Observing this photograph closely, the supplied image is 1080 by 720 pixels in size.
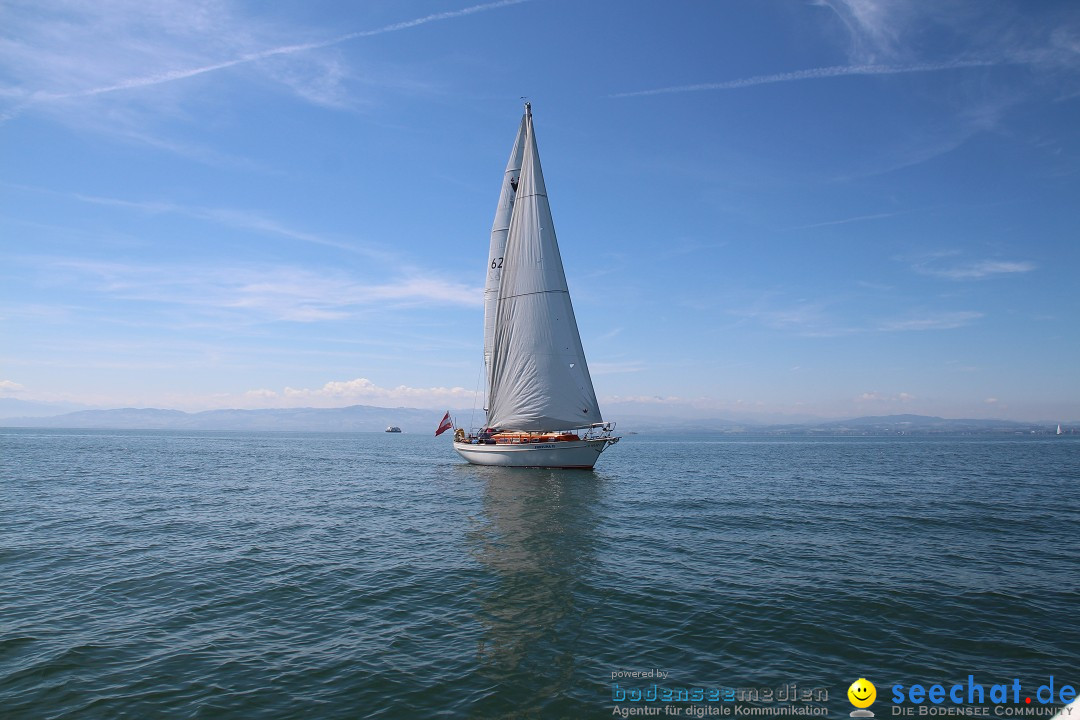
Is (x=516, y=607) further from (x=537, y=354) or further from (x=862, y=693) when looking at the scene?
(x=537, y=354)

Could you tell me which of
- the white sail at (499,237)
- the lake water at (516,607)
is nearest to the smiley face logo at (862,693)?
the lake water at (516,607)

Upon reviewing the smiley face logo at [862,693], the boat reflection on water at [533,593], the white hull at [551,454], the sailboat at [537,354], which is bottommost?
the boat reflection on water at [533,593]

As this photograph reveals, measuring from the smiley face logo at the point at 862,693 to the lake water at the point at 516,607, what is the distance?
0.67ft

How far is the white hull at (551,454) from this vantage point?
51031 mm

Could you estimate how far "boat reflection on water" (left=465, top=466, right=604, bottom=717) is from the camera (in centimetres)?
1193

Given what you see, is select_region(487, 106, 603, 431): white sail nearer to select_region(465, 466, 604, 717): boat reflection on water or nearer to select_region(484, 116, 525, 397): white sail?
select_region(484, 116, 525, 397): white sail

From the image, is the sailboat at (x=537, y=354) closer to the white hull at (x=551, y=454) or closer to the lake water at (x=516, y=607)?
the white hull at (x=551, y=454)

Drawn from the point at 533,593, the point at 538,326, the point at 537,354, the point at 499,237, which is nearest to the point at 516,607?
the point at 533,593

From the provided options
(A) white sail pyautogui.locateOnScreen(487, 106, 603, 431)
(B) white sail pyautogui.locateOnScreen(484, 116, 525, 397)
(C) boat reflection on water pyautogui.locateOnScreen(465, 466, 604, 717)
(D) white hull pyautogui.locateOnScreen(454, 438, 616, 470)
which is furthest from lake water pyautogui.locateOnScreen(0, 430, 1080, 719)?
(B) white sail pyautogui.locateOnScreen(484, 116, 525, 397)

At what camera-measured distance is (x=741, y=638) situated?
46.2 feet

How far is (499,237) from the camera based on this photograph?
58.3m

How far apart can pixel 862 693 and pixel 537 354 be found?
131 ft

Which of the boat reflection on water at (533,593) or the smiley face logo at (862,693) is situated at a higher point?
the smiley face logo at (862,693)

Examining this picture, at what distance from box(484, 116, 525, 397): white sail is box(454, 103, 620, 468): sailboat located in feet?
8.49
